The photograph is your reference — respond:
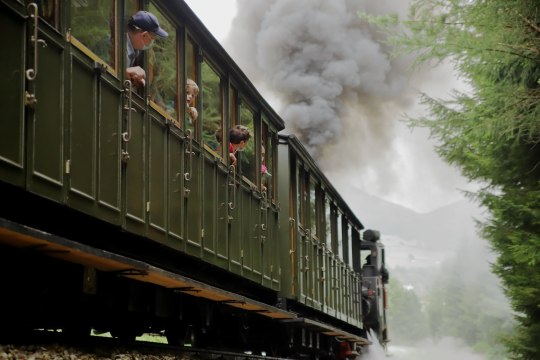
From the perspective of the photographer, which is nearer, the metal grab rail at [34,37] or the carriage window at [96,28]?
the metal grab rail at [34,37]

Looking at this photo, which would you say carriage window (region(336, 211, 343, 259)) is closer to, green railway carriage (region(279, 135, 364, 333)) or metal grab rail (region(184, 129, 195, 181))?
green railway carriage (region(279, 135, 364, 333))

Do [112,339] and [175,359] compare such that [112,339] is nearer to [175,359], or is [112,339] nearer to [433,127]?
[175,359]

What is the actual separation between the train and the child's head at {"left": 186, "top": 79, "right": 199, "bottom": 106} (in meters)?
0.10

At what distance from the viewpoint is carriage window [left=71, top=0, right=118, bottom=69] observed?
216 inches

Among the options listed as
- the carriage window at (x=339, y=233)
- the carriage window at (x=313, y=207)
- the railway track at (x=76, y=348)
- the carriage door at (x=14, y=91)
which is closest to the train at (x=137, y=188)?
the carriage door at (x=14, y=91)

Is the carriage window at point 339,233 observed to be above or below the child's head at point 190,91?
below

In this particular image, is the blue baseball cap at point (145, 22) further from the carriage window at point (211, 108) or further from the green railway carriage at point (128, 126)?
the carriage window at point (211, 108)

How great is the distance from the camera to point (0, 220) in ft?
13.6

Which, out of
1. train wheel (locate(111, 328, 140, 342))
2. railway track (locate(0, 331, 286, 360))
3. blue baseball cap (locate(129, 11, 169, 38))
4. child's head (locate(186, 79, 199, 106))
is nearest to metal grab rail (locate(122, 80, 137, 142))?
blue baseball cap (locate(129, 11, 169, 38))

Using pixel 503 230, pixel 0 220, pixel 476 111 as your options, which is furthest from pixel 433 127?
pixel 0 220

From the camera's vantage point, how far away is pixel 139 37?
6.41 meters

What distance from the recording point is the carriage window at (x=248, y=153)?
966cm

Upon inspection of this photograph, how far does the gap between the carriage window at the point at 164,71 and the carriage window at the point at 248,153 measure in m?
2.21

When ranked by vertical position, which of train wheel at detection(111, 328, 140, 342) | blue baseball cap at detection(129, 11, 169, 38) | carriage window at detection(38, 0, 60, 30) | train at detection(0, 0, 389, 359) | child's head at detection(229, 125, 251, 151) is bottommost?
train wheel at detection(111, 328, 140, 342)
